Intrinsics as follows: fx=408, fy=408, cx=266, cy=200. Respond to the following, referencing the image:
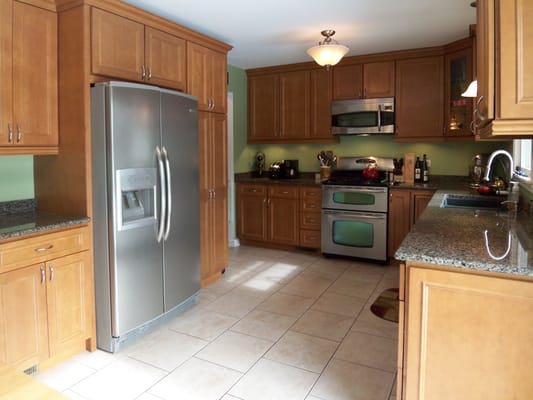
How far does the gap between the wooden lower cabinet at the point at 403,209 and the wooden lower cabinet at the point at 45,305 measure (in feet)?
10.3

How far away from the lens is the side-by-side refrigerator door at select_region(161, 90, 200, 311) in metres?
A: 2.97

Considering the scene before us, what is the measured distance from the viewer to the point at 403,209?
14.5ft

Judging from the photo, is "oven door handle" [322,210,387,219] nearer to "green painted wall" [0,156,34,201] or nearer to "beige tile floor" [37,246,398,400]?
"beige tile floor" [37,246,398,400]

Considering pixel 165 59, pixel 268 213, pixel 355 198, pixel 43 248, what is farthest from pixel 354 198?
pixel 43 248

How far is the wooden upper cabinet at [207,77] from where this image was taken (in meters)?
3.47

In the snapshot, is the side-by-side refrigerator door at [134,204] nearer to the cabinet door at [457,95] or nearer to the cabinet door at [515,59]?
the cabinet door at [515,59]

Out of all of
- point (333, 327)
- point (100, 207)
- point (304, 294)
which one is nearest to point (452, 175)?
point (304, 294)

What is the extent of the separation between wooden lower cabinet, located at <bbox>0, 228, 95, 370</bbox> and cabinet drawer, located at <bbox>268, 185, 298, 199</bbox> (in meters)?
2.85

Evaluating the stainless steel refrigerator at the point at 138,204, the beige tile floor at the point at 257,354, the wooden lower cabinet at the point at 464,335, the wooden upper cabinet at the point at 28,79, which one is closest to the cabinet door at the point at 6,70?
the wooden upper cabinet at the point at 28,79

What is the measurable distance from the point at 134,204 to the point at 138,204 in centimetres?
4

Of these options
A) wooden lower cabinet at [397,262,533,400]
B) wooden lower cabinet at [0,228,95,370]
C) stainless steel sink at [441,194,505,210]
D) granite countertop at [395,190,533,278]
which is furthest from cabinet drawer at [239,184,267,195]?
wooden lower cabinet at [397,262,533,400]

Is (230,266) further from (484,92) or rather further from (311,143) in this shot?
(484,92)

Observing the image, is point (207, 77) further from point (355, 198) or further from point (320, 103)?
point (355, 198)

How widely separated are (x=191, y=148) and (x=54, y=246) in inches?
49.3
